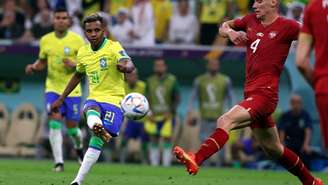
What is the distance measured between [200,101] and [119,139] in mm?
2482

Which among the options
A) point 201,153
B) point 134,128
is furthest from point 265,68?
point 134,128

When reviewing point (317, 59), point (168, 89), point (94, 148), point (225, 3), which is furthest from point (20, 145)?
point (317, 59)

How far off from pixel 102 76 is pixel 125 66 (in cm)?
79

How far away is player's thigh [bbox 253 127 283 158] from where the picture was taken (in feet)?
40.5

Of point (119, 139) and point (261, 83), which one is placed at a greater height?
point (261, 83)

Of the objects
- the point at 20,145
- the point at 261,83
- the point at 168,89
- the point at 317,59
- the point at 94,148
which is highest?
the point at 317,59

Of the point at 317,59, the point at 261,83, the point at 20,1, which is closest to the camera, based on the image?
the point at 317,59

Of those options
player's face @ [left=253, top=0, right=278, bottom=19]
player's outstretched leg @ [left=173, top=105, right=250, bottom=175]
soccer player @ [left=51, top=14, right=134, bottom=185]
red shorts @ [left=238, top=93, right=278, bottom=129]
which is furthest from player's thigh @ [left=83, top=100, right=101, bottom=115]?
player's face @ [left=253, top=0, right=278, bottom=19]

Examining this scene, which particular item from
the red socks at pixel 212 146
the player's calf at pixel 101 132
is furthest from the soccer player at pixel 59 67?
the red socks at pixel 212 146

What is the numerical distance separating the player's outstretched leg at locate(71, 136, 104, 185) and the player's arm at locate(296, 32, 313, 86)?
3.87 meters

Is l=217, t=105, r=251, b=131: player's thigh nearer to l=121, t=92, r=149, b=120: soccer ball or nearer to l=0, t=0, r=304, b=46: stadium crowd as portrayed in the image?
l=121, t=92, r=149, b=120: soccer ball

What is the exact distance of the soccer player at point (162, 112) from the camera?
76.5 ft

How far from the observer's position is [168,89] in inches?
923

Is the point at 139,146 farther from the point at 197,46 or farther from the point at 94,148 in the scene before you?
the point at 94,148
